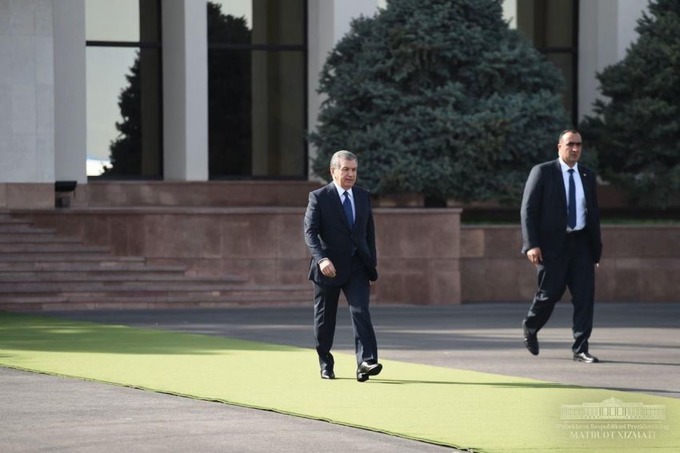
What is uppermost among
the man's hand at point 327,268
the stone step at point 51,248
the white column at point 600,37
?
the white column at point 600,37

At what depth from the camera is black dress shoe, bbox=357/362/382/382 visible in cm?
1386

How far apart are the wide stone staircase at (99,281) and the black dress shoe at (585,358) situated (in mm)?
9323

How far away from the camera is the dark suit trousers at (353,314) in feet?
45.9

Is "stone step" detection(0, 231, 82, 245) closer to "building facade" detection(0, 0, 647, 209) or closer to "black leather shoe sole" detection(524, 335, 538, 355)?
"building facade" detection(0, 0, 647, 209)

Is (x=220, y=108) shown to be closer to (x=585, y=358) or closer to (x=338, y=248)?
(x=585, y=358)

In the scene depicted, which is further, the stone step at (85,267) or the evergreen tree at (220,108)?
the evergreen tree at (220,108)

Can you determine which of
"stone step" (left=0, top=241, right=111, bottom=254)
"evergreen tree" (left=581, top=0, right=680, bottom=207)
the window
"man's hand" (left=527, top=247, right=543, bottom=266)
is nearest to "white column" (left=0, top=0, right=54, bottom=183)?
"stone step" (left=0, top=241, right=111, bottom=254)

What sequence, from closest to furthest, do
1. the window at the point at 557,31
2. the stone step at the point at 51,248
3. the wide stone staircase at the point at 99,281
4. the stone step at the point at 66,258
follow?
1. the wide stone staircase at the point at 99,281
2. the stone step at the point at 66,258
3. the stone step at the point at 51,248
4. the window at the point at 557,31

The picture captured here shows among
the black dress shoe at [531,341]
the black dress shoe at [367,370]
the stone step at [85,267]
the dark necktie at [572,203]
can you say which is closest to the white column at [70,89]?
the stone step at [85,267]

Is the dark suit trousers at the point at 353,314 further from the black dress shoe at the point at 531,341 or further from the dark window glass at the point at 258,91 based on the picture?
the dark window glass at the point at 258,91

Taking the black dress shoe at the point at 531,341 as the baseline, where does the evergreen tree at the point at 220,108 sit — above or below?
above

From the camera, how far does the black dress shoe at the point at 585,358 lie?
16.1 metres

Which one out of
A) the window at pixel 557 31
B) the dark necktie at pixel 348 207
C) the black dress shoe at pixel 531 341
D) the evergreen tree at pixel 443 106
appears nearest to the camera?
the dark necktie at pixel 348 207

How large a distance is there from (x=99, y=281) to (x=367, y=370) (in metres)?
11.5
